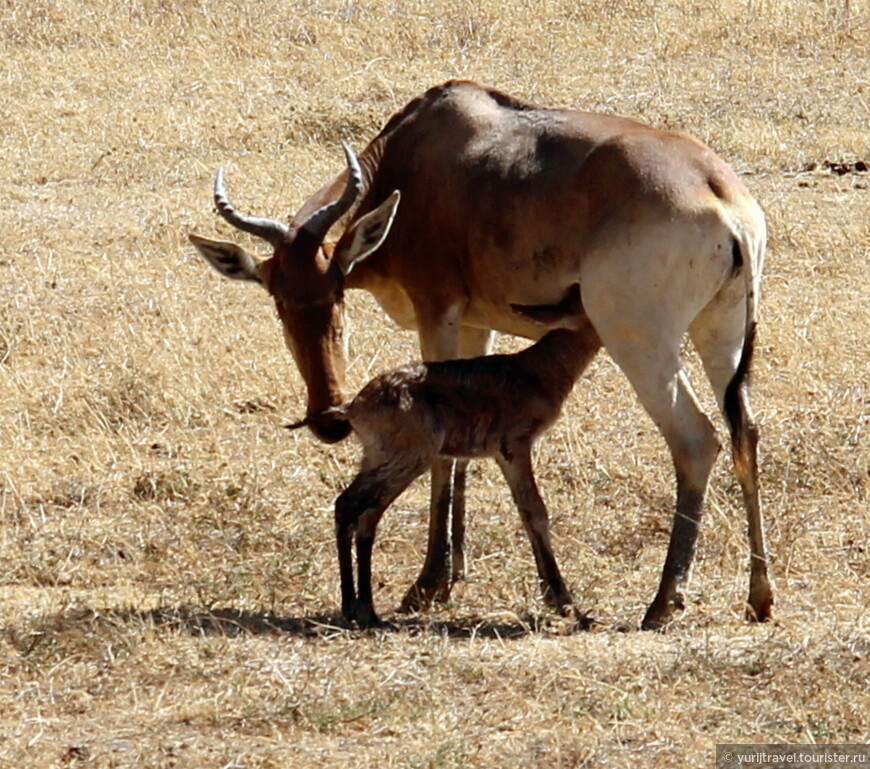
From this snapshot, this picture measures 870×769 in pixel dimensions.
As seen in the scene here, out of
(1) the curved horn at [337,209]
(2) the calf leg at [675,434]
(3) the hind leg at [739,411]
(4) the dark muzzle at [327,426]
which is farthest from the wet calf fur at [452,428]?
(1) the curved horn at [337,209]

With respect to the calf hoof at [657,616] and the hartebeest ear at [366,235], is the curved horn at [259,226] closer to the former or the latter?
the hartebeest ear at [366,235]

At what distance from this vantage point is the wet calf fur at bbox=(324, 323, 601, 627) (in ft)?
22.9

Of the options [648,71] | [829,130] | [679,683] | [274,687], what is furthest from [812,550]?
[648,71]

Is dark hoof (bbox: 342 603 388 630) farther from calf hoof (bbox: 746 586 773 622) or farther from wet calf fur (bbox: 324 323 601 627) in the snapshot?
calf hoof (bbox: 746 586 773 622)

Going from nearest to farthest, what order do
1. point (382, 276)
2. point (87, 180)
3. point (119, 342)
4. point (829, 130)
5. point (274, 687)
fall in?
1. point (274, 687)
2. point (382, 276)
3. point (119, 342)
4. point (87, 180)
5. point (829, 130)

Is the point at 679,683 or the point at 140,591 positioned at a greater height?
the point at 679,683

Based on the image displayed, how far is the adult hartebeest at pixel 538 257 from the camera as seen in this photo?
7039mm

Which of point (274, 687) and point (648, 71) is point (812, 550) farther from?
point (648, 71)

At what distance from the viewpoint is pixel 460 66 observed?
688 inches

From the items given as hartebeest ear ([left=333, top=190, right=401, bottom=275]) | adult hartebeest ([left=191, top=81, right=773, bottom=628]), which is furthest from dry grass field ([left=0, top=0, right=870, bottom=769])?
hartebeest ear ([left=333, top=190, right=401, bottom=275])

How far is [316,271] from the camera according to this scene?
7.55m

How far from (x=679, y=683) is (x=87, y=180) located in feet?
30.2

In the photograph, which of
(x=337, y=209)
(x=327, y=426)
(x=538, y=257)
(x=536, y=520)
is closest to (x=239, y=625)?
(x=327, y=426)

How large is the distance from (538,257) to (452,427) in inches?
34.2
